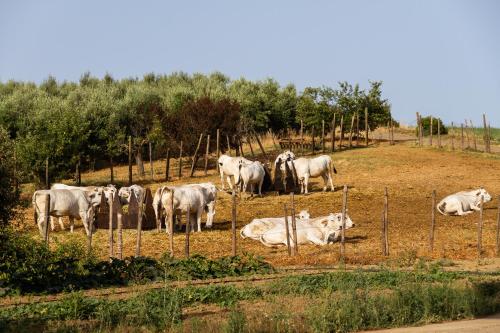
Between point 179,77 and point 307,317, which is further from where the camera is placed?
point 179,77

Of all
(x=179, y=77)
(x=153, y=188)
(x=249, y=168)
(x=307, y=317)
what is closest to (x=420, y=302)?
(x=307, y=317)

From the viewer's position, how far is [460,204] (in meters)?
39.0

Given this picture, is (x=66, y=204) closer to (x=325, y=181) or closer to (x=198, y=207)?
(x=198, y=207)

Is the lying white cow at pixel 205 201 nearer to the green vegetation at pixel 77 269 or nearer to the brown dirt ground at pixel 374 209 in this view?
the brown dirt ground at pixel 374 209

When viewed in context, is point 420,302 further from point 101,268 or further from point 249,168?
point 249,168

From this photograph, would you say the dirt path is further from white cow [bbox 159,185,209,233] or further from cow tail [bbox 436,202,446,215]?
cow tail [bbox 436,202,446,215]

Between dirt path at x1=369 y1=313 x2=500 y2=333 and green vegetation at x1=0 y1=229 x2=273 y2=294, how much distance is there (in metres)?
6.17

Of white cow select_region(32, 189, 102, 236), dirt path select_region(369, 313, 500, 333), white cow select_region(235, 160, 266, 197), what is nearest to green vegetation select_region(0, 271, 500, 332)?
dirt path select_region(369, 313, 500, 333)

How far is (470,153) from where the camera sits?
56844 millimetres

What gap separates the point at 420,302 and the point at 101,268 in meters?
Answer: 7.60

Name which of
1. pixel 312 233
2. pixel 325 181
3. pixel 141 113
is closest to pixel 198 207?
pixel 312 233

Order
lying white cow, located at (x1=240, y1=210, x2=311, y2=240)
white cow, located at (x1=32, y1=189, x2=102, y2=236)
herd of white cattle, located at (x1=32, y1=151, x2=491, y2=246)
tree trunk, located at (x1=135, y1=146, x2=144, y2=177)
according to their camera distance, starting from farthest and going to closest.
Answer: tree trunk, located at (x1=135, y1=146, x2=144, y2=177)
white cow, located at (x1=32, y1=189, x2=102, y2=236)
lying white cow, located at (x1=240, y1=210, x2=311, y2=240)
herd of white cattle, located at (x1=32, y1=151, x2=491, y2=246)

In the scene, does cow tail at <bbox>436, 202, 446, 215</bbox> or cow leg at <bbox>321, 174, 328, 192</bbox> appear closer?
cow tail at <bbox>436, 202, 446, 215</bbox>

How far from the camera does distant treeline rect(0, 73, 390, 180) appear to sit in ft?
170
